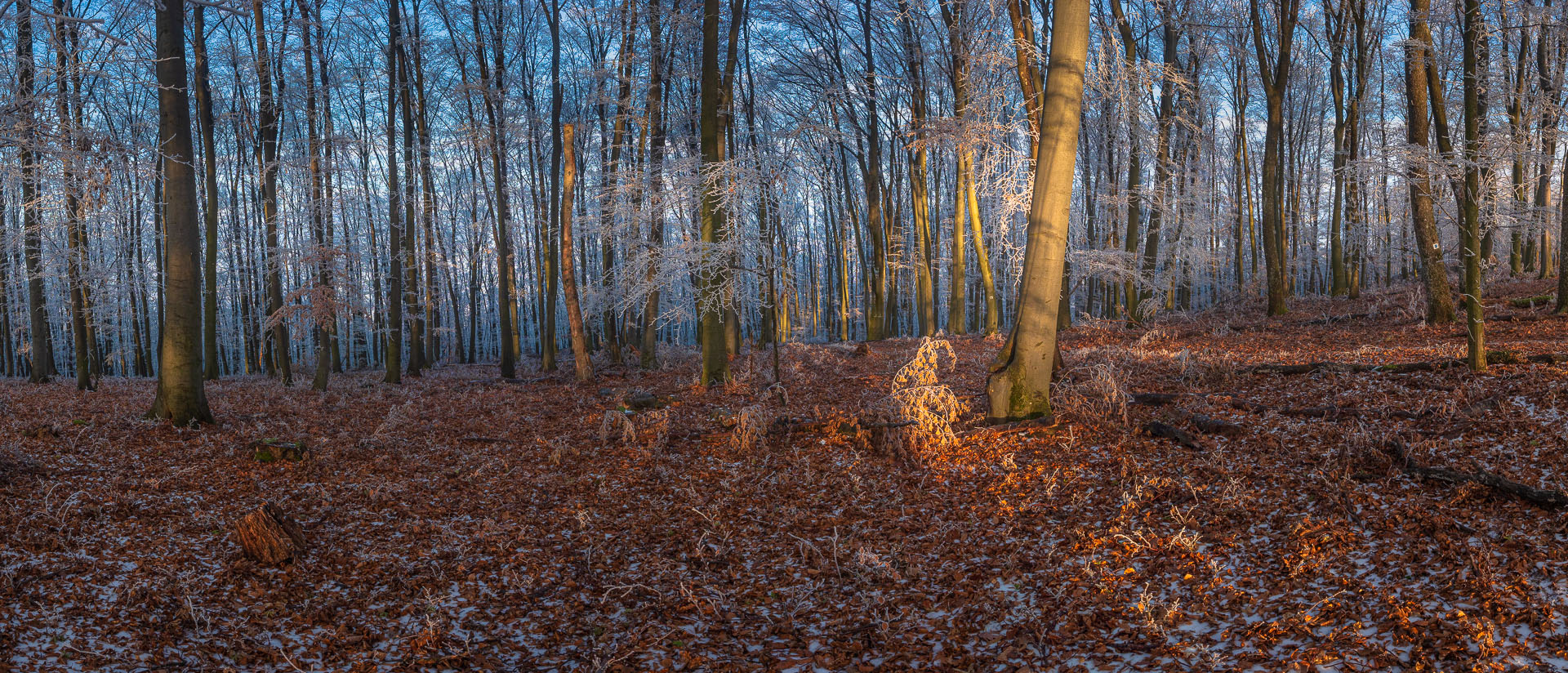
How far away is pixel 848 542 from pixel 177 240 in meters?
8.50

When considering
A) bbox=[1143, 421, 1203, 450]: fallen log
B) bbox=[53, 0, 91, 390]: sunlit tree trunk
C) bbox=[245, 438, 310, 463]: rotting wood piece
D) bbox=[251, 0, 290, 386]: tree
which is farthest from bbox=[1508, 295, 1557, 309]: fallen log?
bbox=[251, 0, 290, 386]: tree

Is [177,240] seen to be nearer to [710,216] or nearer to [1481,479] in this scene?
[710,216]

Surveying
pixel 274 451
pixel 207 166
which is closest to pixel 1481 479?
pixel 274 451

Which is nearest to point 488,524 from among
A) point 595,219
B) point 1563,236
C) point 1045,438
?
point 1045,438

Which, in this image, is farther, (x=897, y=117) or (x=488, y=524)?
(x=897, y=117)

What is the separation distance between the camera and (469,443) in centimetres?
864

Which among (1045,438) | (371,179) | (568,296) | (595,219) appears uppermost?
(371,179)

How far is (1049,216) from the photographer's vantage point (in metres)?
6.93

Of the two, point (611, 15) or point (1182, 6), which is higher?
point (611, 15)

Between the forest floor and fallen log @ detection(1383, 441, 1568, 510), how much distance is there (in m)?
0.05

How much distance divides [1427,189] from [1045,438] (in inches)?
333

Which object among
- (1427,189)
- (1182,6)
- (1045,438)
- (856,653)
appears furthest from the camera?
(1182,6)

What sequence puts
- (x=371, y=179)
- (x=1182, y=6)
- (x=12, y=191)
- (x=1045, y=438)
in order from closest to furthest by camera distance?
(x=1045, y=438) → (x=12, y=191) → (x=1182, y=6) → (x=371, y=179)

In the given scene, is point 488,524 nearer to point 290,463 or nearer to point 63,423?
point 290,463
